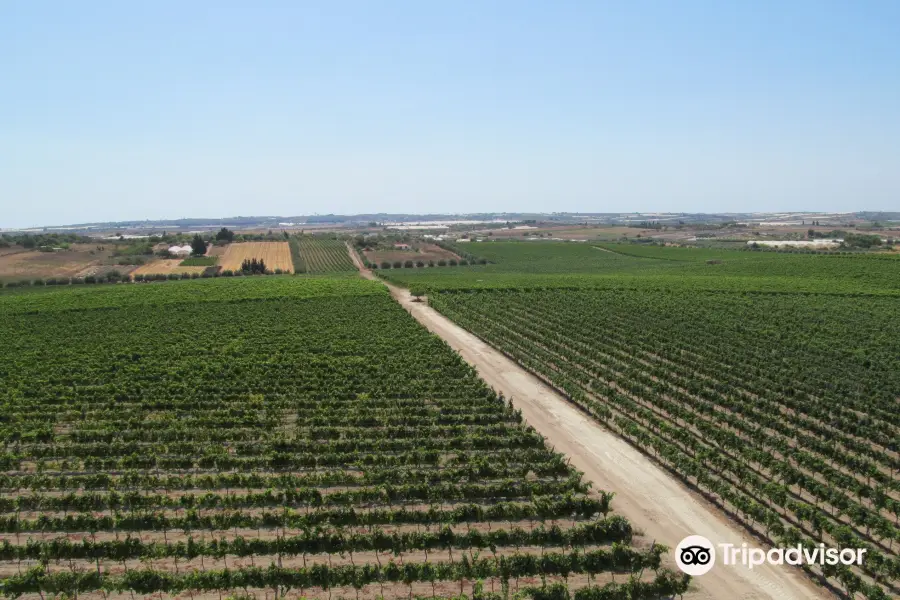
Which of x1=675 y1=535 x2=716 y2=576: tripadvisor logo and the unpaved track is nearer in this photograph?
the unpaved track

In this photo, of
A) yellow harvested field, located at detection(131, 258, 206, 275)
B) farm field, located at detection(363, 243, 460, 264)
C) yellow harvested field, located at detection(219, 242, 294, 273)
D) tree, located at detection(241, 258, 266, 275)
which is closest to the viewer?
yellow harvested field, located at detection(131, 258, 206, 275)

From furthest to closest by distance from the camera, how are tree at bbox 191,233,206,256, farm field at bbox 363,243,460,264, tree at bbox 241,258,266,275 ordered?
1. tree at bbox 191,233,206,256
2. farm field at bbox 363,243,460,264
3. tree at bbox 241,258,266,275

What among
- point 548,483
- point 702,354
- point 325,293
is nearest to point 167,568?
point 548,483

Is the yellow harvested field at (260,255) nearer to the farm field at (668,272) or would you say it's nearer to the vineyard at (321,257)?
the vineyard at (321,257)

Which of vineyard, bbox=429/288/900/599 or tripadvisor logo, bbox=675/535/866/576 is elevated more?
vineyard, bbox=429/288/900/599

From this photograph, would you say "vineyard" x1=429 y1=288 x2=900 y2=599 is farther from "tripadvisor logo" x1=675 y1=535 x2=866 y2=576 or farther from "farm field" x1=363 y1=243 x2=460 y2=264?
"farm field" x1=363 y1=243 x2=460 y2=264

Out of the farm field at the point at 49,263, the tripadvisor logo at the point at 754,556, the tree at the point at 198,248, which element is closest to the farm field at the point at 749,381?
the tripadvisor logo at the point at 754,556

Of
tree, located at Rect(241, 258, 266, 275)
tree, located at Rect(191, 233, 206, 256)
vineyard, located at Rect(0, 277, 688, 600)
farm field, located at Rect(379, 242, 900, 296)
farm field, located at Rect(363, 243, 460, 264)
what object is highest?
tree, located at Rect(191, 233, 206, 256)

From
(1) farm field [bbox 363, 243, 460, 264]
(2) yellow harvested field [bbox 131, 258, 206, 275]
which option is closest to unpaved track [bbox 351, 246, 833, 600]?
(2) yellow harvested field [bbox 131, 258, 206, 275]
